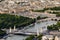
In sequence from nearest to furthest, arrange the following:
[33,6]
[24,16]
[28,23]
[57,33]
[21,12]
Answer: [57,33]
[28,23]
[24,16]
[21,12]
[33,6]

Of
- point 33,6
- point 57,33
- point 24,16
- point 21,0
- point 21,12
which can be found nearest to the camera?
point 57,33

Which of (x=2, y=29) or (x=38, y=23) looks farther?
(x=38, y=23)

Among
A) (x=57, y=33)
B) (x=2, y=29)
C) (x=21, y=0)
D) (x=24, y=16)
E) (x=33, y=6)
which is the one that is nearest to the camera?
(x=57, y=33)

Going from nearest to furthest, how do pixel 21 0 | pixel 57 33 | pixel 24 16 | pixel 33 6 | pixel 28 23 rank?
pixel 57 33
pixel 28 23
pixel 24 16
pixel 33 6
pixel 21 0

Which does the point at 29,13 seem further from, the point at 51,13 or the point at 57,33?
the point at 57,33

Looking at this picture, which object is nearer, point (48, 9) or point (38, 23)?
point (38, 23)

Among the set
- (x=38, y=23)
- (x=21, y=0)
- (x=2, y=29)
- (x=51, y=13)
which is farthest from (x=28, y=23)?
(x=21, y=0)

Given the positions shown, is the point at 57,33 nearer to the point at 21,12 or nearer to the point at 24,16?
the point at 24,16

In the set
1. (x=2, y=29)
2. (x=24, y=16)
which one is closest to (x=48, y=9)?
(x=24, y=16)
